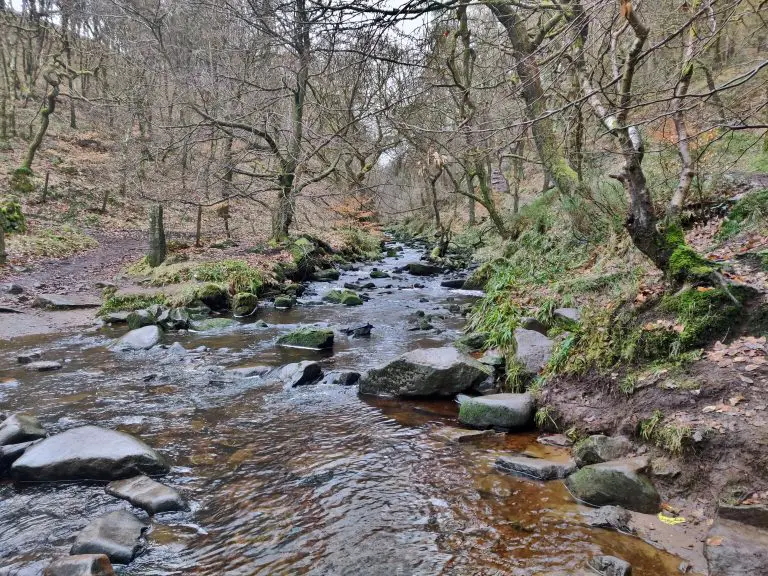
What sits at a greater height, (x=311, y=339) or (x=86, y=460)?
(x=311, y=339)

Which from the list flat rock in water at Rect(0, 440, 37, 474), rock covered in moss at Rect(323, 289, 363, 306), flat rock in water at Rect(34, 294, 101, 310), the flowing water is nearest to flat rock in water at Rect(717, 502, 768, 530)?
the flowing water

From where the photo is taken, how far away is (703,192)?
7.09m

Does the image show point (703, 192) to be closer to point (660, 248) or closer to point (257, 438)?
point (660, 248)

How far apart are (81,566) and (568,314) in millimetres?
5449

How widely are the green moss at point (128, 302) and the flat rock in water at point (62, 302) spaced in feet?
1.38

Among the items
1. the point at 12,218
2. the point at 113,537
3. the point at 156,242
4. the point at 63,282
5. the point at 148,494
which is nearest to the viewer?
the point at 113,537

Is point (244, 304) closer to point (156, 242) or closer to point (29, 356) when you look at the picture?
point (156, 242)

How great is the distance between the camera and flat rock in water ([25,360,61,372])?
655cm

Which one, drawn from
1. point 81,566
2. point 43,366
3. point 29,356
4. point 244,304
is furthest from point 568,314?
point 29,356

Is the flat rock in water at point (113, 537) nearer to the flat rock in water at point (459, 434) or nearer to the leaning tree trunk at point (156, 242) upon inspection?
the flat rock in water at point (459, 434)

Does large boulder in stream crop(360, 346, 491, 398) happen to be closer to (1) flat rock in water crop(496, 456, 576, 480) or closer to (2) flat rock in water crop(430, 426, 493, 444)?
(2) flat rock in water crop(430, 426, 493, 444)

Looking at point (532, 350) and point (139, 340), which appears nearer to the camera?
point (532, 350)

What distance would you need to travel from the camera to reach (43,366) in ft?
21.6

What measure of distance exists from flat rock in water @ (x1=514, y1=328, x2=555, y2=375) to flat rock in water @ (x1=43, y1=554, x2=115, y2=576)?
4273mm
